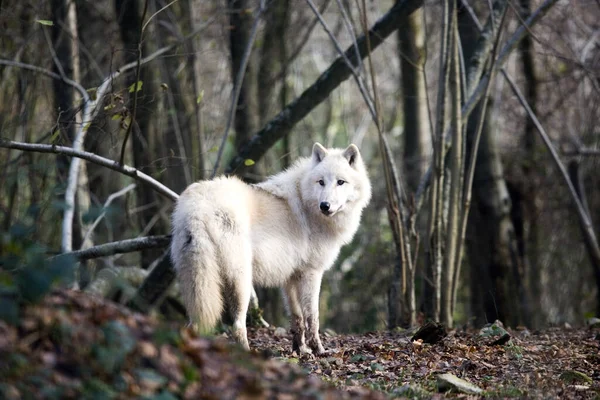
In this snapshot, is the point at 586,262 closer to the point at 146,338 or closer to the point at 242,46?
the point at 242,46

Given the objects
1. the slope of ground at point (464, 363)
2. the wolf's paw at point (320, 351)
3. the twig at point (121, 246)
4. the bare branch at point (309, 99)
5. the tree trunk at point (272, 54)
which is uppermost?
the tree trunk at point (272, 54)

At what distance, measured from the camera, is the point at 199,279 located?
5520 mm

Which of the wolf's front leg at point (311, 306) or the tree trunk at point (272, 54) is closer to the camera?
the wolf's front leg at point (311, 306)

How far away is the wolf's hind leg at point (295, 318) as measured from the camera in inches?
267

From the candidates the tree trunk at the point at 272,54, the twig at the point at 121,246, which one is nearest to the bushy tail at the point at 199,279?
the twig at the point at 121,246

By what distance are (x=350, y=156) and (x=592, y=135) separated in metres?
9.51

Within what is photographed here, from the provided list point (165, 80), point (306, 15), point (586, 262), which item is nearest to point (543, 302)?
point (586, 262)

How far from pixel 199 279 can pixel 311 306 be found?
1.68m

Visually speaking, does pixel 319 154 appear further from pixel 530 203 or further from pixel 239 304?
pixel 530 203

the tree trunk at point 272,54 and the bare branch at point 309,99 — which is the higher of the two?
the tree trunk at point 272,54

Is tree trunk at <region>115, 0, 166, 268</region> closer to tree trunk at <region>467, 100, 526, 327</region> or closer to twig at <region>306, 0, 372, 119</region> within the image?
twig at <region>306, 0, 372, 119</region>

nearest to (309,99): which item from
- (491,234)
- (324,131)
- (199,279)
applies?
(199,279)

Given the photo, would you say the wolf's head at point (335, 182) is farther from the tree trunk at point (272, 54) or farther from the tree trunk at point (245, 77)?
the tree trunk at point (272, 54)

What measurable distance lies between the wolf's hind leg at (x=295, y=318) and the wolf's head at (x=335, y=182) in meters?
0.87
